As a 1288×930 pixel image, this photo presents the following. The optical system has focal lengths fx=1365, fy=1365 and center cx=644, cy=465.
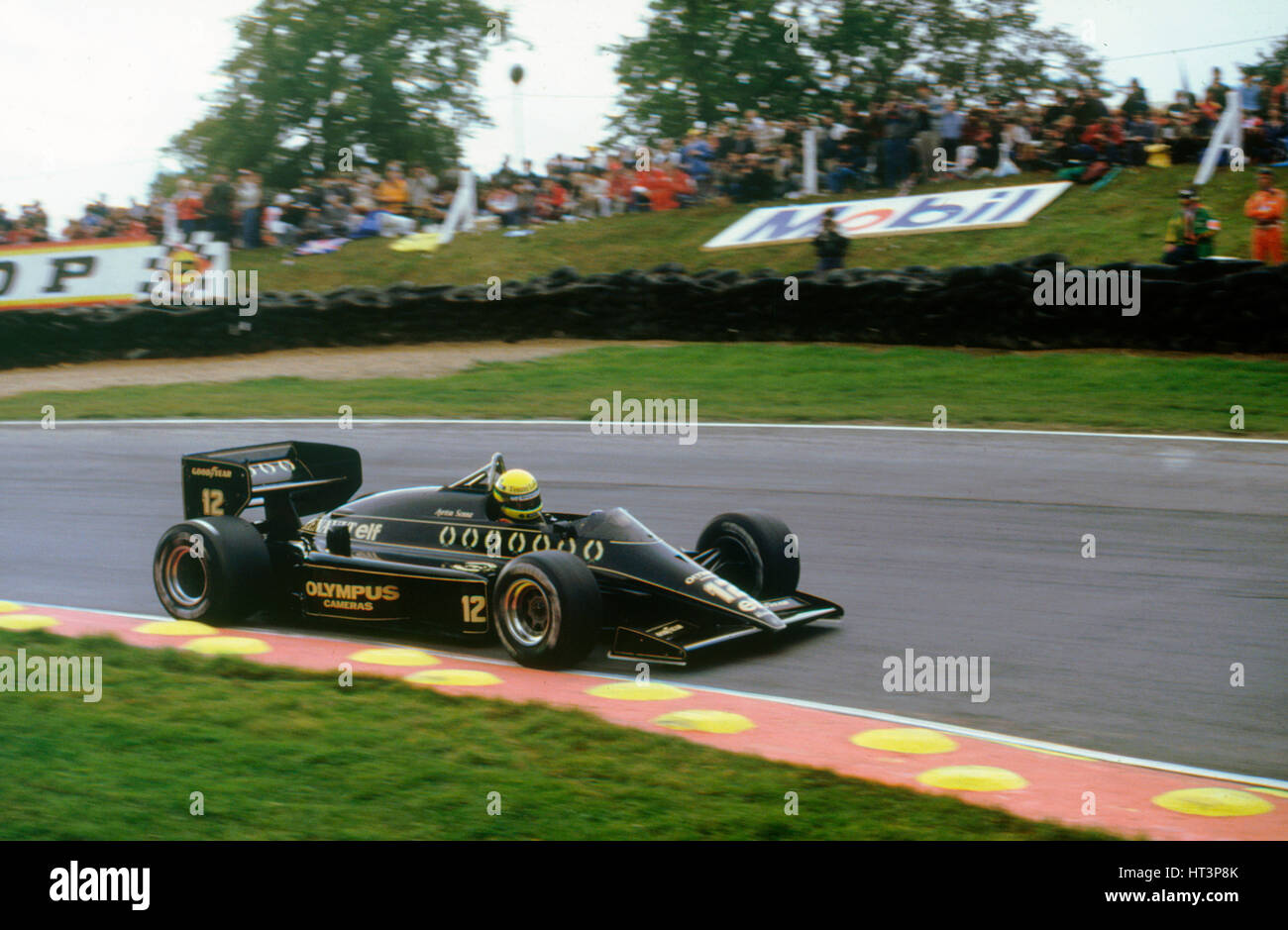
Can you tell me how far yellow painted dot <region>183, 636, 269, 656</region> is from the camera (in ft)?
25.1

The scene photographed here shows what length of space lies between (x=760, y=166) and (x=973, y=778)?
19.0 metres

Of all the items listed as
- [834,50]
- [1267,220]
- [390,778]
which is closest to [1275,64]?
[834,50]

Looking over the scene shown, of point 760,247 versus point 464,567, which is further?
point 760,247

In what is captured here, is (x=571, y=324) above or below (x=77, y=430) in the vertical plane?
above

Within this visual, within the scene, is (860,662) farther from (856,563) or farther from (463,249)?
(463,249)

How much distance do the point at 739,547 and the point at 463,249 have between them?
700 inches

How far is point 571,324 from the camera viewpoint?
19.0 meters

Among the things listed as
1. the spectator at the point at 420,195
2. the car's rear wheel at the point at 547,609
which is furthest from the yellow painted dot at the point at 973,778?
the spectator at the point at 420,195

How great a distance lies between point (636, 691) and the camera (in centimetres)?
674

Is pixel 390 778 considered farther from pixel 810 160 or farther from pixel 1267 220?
pixel 810 160

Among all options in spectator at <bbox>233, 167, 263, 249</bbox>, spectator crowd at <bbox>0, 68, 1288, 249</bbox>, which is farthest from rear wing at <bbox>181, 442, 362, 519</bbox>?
spectator at <bbox>233, 167, 263, 249</bbox>

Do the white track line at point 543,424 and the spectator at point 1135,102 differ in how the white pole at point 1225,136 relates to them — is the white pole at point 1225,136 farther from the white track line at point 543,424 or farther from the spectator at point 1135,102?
the white track line at point 543,424

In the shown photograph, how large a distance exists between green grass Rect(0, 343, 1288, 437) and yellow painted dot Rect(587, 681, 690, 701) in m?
7.44
